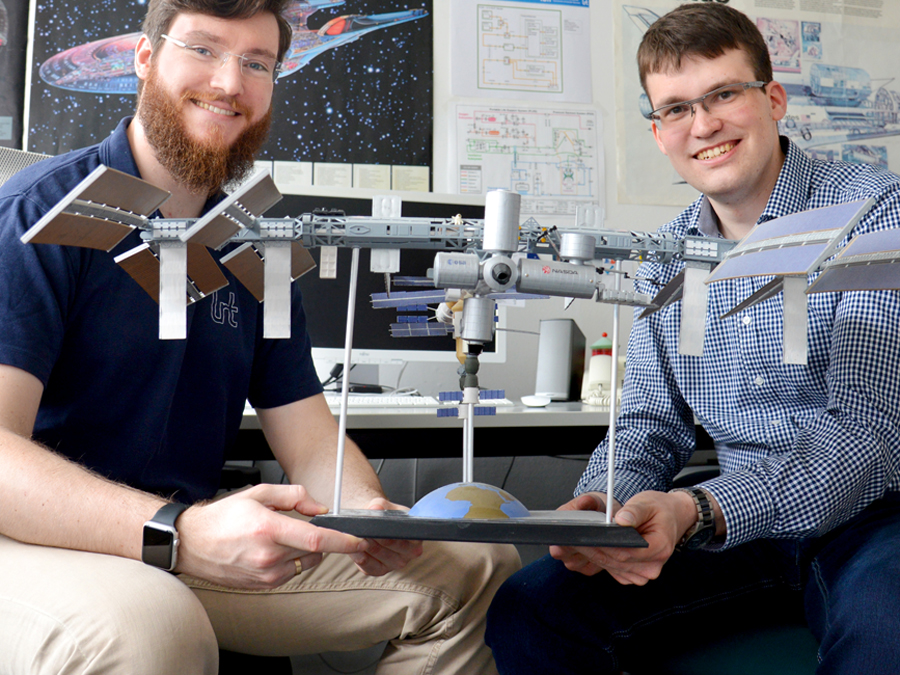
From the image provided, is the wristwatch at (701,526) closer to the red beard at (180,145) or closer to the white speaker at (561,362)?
the red beard at (180,145)

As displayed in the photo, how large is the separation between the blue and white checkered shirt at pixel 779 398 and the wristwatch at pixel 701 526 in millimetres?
17

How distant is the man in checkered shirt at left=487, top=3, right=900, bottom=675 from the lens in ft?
2.77

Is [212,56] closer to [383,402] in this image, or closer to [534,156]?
[383,402]

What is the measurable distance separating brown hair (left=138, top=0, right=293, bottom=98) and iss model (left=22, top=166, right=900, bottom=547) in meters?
0.47

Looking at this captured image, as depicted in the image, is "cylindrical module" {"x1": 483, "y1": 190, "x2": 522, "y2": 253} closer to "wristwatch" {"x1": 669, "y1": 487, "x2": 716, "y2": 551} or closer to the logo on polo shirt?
"wristwatch" {"x1": 669, "y1": 487, "x2": 716, "y2": 551}

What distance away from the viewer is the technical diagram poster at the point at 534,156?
222cm

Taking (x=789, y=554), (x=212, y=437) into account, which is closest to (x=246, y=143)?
(x=212, y=437)

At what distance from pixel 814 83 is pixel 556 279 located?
219 cm

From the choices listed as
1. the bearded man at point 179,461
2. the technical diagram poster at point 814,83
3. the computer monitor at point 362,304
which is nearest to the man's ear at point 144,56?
the bearded man at point 179,461

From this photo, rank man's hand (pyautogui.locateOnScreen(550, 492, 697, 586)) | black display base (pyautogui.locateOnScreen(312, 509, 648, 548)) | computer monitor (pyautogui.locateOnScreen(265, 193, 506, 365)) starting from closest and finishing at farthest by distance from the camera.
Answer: black display base (pyautogui.locateOnScreen(312, 509, 648, 548)) < man's hand (pyautogui.locateOnScreen(550, 492, 697, 586)) < computer monitor (pyautogui.locateOnScreen(265, 193, 506, 365))

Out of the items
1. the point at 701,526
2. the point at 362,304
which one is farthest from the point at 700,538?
the point at 362,304

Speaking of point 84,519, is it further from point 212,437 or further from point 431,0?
point 431,0

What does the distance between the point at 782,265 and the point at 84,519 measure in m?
0.71

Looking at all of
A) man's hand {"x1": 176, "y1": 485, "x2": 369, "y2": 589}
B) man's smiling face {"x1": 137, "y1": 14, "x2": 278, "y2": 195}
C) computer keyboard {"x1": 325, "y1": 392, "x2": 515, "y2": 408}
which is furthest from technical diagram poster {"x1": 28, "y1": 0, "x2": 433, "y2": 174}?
man's hand {"x1": 176, "y1": 485, "x2": 369, "y2": 589}
